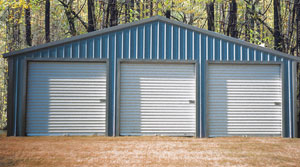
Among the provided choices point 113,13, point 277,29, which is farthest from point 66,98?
point 277,29

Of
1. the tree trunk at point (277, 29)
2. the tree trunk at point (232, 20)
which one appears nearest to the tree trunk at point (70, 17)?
the tree trunk at point (232, 20)

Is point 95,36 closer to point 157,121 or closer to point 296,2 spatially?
point 157,121

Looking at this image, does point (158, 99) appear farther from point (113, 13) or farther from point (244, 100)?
point (113, 13)

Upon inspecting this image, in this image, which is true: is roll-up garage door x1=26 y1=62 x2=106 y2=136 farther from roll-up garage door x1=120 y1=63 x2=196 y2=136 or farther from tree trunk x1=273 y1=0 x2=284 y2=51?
tree trunk x1=273 y1=0 x2=284 y2=51

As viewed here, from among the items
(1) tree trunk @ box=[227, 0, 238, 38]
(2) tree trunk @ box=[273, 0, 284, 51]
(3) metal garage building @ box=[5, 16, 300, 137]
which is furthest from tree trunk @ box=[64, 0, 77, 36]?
(2) tree trunk @ box=[273, 0, 284, 51]

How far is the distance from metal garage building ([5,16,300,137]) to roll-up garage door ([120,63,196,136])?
0.03 m

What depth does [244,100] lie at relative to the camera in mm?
8789

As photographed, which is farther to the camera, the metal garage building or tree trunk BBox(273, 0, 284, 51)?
tree trunk BBox(273, 0, 284, 51)

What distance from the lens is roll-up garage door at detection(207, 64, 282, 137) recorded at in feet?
28.5

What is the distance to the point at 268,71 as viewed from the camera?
8.85 meters

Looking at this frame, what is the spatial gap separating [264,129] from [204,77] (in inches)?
94.2

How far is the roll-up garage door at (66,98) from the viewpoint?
843 centimetres

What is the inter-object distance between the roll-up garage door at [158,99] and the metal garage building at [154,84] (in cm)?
3

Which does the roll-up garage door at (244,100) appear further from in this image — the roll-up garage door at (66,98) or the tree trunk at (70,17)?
the tree trunk at (70,17)
